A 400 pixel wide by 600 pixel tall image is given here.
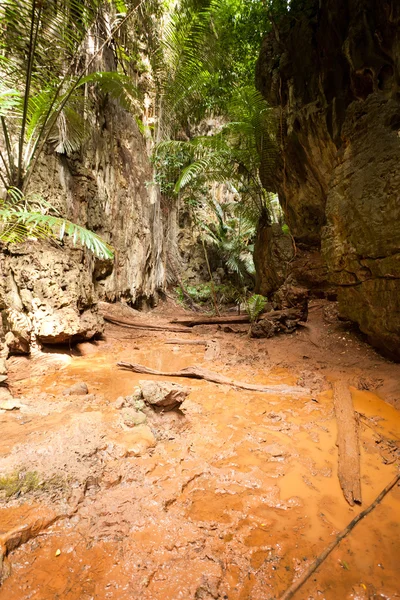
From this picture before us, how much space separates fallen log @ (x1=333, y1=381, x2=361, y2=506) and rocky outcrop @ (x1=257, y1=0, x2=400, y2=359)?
1.46 meters

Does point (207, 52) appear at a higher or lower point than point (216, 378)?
higher

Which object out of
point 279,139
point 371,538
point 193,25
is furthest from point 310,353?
point 193,25

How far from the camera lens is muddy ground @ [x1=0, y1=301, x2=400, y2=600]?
1.13 metres

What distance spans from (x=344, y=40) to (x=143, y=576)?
24.8 feet

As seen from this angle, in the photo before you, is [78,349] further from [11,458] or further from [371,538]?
[371,538]

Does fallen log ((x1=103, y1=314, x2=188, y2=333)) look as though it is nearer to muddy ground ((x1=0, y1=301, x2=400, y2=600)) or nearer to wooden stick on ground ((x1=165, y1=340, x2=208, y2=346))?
wooden stick on ground ((x1=165, y1=340, x2=208, y2=346))

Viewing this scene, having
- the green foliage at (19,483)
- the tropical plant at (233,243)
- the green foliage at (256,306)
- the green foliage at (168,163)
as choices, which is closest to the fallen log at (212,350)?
the green foliage at (256,306)

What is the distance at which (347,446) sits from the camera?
7.05 ft

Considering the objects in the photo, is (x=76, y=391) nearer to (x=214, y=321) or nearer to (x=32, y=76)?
(x=32, y=76)

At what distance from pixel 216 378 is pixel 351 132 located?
417 cm

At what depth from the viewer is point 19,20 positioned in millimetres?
3160

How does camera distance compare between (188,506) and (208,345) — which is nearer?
(188,506)

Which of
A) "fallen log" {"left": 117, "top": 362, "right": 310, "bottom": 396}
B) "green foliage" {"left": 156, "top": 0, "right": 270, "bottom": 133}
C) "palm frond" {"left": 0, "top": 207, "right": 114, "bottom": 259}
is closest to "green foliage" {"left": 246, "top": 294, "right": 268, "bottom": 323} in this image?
"fallen log" {"left": 117, "top": 362, "right": 310, "bottom": 396}

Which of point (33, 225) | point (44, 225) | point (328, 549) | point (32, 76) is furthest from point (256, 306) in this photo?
point (32, 76)
